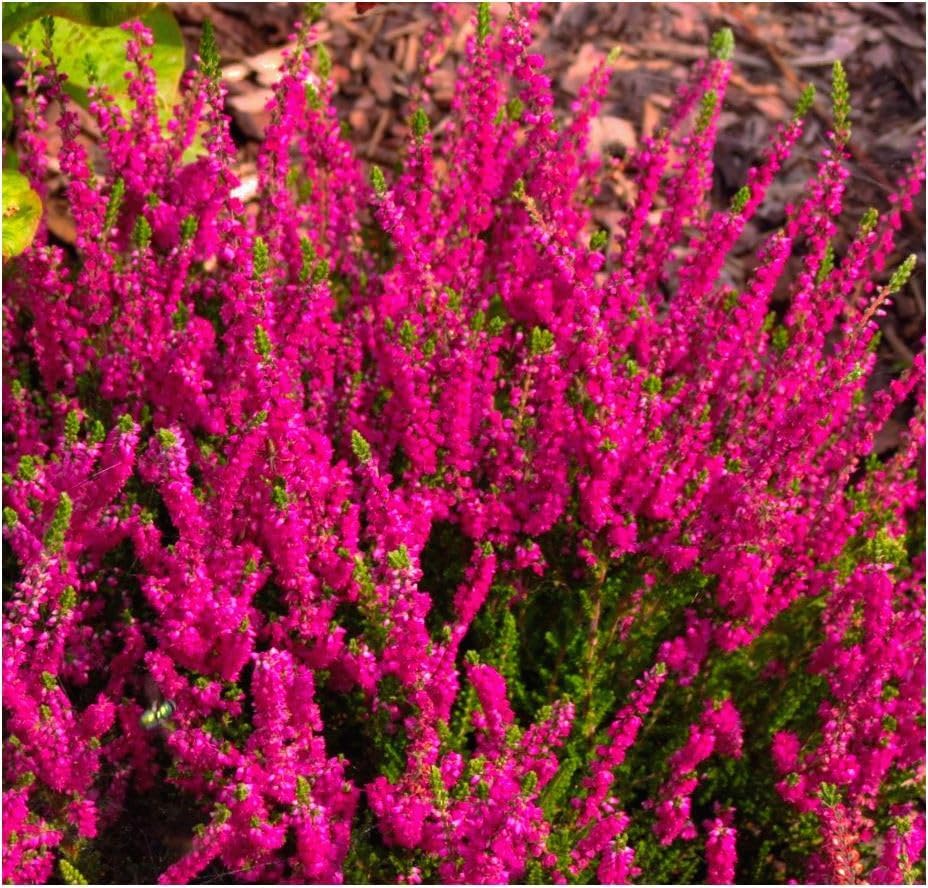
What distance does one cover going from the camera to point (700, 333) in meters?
3.06

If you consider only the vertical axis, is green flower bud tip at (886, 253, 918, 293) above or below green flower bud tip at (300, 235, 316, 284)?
above

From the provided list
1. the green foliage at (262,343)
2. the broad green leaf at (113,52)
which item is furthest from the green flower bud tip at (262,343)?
the broad green leaf at (113,52)

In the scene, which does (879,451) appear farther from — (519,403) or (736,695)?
(519,403)

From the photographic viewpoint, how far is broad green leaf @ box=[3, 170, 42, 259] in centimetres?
314

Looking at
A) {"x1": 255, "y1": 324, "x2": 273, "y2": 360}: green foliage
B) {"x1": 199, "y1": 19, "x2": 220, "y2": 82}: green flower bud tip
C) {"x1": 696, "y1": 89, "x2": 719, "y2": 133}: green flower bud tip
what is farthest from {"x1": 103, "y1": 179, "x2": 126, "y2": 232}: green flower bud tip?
{"x1": 696, "y1": 89, "x2": 719, "y2": 133}: green flower bud tip

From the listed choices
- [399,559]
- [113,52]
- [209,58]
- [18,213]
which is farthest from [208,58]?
[113,52]

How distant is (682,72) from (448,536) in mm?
2757

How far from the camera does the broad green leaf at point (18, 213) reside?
3.14 m

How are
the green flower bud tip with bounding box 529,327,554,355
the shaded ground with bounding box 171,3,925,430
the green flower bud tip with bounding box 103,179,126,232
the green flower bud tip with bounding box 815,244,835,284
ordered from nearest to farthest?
1. the green flower bud tip with bounding box 529,327,554,355
2. the green flower bud tip with bounding box 815,244,835,284
3. the green flower bud tip with bounding box 103,179,126,232
4. the shaded ground with bounding box 171,3,925,430

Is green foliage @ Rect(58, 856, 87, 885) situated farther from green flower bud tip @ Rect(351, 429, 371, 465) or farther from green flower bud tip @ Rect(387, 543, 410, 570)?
green flower bud tip @ Rect(351, 429, 371, 465)

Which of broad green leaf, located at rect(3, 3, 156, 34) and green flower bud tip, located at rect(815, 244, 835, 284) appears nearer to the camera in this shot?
green flower bud tip, located at rect(815, 244, 835, 284)

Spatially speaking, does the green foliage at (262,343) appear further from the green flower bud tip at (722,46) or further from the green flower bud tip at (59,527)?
the green flower bud tip at (722,46)

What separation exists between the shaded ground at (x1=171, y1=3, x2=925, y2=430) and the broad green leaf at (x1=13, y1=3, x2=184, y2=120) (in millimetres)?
577

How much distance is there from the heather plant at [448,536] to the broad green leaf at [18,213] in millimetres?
52
